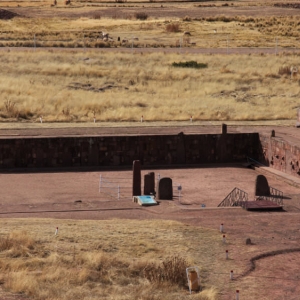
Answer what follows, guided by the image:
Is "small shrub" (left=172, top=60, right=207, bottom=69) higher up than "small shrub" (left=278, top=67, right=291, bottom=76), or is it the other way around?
"small shrub" (left=172, top=60, right=207, bottom=69)

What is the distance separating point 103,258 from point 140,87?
3657cm

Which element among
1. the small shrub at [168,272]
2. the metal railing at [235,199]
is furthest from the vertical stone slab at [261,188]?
the small shrub at [168,272]

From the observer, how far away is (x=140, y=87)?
192 ft

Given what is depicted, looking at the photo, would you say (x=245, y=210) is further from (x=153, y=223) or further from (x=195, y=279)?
(x=195, y=279)

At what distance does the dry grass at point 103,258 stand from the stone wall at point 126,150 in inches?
555

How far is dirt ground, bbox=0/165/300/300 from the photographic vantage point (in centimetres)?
2225

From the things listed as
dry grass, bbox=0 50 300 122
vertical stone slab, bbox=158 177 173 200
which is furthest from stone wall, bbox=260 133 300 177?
dry grass, bbox=0 50 300 122

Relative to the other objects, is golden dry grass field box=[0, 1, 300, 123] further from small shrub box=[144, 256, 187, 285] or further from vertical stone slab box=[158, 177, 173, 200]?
small shrub box=[144, 256, 187, 285]

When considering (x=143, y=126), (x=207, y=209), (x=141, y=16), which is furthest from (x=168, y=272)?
(x=141, y=16)

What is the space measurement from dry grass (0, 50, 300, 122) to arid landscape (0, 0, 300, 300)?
0.41ft

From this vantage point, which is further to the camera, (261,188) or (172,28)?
(172,28)

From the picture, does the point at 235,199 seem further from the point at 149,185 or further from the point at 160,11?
the point at 160,11

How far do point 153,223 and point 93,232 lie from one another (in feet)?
8.31

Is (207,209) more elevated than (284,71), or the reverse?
(284,71)
